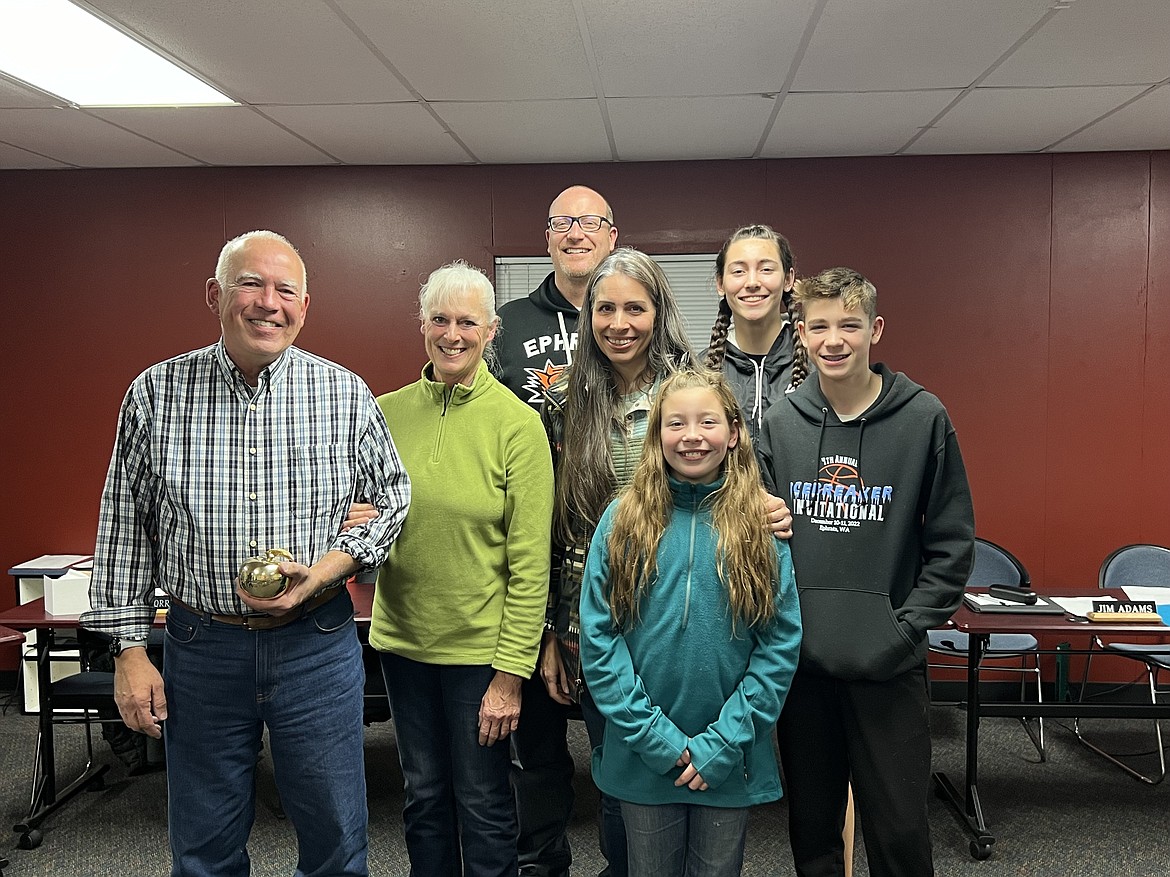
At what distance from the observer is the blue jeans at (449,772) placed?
84.4 inches

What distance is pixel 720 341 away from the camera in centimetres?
249

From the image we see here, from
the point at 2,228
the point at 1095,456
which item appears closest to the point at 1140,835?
the point at 1095,456

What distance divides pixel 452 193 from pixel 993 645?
368cm

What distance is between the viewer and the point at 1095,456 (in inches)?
195

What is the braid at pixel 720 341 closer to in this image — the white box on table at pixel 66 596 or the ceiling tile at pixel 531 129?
the ceiling tile at pixel 531 129

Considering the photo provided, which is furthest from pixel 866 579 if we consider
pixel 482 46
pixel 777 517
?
pixel 482 46

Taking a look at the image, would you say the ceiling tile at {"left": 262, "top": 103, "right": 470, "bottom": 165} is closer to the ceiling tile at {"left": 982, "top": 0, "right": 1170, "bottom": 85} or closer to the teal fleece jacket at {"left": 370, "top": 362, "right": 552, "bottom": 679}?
the teal fleece jacket at {"left": 370, "top": 362, "right": 552, "bottom": 679}

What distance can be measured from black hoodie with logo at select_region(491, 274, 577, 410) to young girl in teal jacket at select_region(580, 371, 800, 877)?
637 mm

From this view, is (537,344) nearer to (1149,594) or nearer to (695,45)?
(695,45)

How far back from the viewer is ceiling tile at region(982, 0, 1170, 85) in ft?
9.40

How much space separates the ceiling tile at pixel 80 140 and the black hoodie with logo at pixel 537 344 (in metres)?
2.61

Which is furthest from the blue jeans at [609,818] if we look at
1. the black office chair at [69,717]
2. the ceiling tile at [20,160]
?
the ceiling tile at [20,160]

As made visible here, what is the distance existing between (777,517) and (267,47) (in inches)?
96.4

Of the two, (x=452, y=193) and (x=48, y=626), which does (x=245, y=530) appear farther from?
(x=452, y=193)
